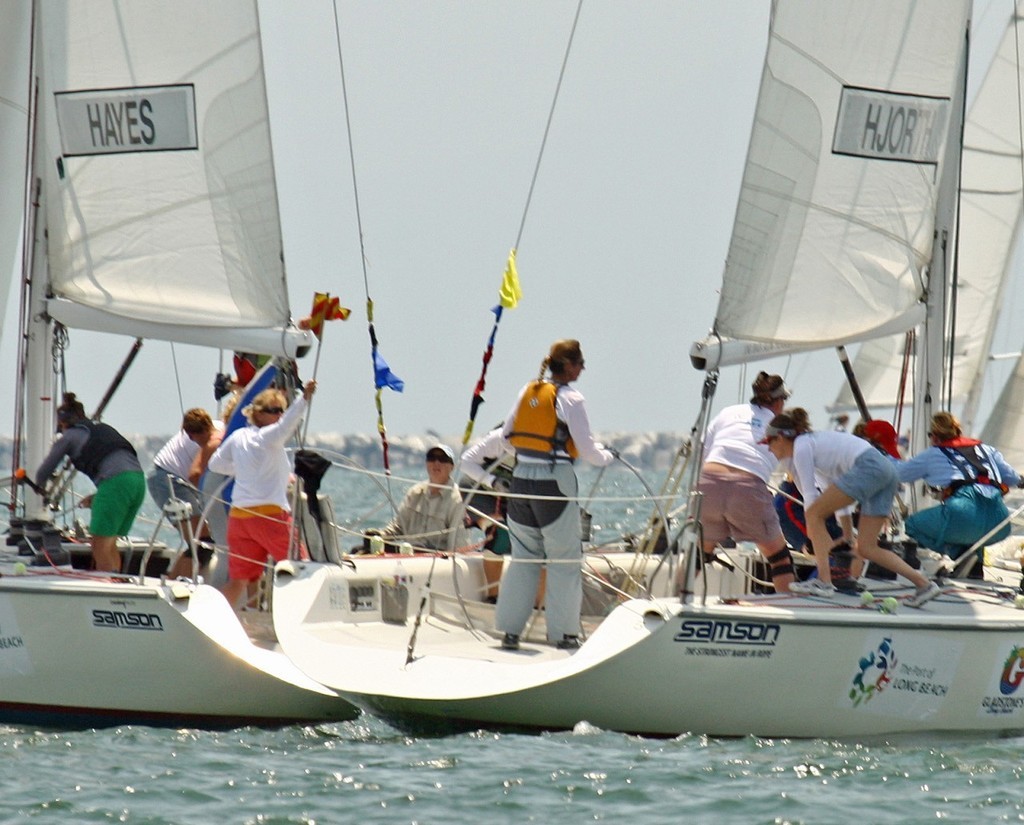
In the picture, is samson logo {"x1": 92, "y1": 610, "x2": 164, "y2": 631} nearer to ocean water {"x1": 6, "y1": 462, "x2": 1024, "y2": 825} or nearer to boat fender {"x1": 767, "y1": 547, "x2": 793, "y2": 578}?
ocean water {"x1": 6, "y1": 462, "x2": 1024, "y2": 825}

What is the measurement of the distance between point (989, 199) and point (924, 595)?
13825mm

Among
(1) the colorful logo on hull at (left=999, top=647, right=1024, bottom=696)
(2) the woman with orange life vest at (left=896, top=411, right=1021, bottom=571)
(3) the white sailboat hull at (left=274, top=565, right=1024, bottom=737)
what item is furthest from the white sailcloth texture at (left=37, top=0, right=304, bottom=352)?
(1) the colorful logo on hull at (left=999, top=647, right=1024, bottom=696)

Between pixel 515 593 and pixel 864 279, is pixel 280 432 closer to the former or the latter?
pixel 515 593

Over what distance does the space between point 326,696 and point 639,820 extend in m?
2.03

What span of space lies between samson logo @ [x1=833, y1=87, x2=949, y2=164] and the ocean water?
9.19 ft

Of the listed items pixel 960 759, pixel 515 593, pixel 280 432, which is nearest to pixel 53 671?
pixel 280 432

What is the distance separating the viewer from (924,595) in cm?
830

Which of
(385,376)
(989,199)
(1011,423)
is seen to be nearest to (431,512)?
(385,376)

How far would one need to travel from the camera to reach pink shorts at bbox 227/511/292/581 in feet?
28.9

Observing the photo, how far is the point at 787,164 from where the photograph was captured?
928 cm

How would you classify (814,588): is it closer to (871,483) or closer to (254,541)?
(871,483)

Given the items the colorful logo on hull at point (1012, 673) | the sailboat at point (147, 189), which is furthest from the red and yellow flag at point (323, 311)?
the colorful logo on hull at point (1012, 673)

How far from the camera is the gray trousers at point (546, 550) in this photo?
8.24m

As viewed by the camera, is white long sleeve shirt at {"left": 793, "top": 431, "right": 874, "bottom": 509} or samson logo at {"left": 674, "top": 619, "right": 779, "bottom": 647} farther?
white long sleeve shirt at {"left": 793, "top": 431, "right": 874, "bottom": 509}
